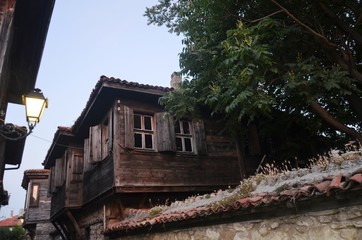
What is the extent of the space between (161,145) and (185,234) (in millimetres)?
4067

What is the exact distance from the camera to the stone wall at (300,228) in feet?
9.34

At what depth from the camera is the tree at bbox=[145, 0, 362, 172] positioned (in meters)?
5.36

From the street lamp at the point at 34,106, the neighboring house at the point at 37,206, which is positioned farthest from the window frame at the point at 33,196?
the street lamp at the point at 34,106

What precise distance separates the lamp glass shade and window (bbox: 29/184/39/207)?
1945 cm

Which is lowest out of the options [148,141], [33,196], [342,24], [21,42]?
[21,42]

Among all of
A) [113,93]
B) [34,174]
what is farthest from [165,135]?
[34,174]

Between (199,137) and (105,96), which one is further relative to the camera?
(199,137)

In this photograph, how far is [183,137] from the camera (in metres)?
9.66

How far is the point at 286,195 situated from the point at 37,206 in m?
21.8

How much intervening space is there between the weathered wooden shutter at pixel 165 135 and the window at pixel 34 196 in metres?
16.1

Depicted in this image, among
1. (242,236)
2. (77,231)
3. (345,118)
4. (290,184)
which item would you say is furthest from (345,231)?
(77,231)

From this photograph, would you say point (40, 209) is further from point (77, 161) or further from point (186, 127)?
point (186, 127)

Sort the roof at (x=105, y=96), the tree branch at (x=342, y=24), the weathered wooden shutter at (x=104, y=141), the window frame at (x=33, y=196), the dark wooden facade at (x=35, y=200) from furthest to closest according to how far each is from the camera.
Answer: the window frame at (x=33, y=196) → the dark wooden facade at (x=35, y=200) → the weathered wooden shutter at (x=104, y=141) → the roof at (x=105, y=96) → the tree branch at (x=342, y=24)

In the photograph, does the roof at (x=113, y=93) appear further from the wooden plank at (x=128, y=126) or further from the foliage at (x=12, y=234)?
the foliage at (x=12, y=234)
